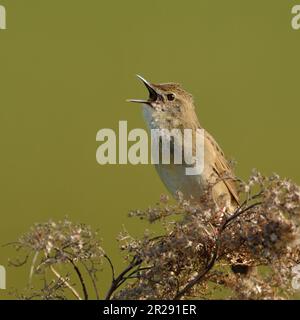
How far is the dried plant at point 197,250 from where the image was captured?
8.67 ft

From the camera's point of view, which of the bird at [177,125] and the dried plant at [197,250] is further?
the bird at [177,125]

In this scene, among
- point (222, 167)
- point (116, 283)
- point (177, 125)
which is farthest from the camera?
point (177, 125)

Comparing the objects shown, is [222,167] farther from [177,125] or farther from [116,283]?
[116,283]

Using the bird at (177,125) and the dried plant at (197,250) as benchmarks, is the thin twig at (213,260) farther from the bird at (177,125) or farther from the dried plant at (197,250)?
the bird at (177,125)

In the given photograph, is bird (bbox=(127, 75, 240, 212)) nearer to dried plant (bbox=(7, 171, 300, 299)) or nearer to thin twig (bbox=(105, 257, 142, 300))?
dried plant (bbox=(7, 171, 300, 299))

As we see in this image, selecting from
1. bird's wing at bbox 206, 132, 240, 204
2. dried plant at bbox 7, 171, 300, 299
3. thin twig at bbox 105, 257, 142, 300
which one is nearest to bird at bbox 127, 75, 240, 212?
bird's wing at bbox 206, 132, 240, 204

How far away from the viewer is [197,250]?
2818 mm

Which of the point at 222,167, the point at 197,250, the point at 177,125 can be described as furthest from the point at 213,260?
the point at 177,125

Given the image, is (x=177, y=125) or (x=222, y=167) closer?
(x=222, y=167)

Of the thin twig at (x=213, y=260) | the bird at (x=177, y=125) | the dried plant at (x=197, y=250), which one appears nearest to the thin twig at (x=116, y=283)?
the dried plant at (x=197, y=250)

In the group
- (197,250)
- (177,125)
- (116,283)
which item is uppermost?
(177,125)

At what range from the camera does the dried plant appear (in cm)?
264

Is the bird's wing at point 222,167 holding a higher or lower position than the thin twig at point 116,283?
higher

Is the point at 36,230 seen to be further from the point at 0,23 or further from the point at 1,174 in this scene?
the point at 0,23
